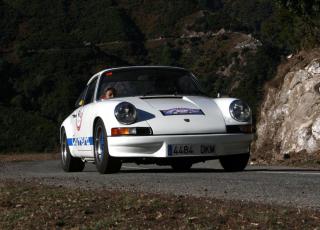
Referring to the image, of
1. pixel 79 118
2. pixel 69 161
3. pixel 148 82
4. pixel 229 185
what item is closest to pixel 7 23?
pixel 69 161

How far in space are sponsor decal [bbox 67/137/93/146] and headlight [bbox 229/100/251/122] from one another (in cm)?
217

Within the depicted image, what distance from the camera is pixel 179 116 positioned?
423 inches

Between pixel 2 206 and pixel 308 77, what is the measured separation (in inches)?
677

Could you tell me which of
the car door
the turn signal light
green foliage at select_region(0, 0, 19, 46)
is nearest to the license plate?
the turn signal light

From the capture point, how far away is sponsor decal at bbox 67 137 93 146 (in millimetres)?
11658

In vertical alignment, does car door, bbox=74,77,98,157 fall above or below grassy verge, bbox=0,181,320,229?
above

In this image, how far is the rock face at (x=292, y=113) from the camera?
21.0 m

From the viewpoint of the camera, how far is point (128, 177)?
33.6 ft

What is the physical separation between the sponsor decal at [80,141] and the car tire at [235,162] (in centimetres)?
199

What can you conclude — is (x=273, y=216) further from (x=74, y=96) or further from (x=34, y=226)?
(x=74, y=96)

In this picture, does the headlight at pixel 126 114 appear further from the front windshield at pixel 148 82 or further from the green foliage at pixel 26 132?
the green foliage at pixel 26 132

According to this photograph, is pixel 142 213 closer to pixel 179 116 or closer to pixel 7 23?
pixel 179 116

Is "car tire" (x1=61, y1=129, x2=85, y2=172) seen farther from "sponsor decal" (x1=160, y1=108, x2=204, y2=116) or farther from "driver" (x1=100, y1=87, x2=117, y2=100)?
"sponsor decal" (x1=160, y1=108, x2=204, y2=116)

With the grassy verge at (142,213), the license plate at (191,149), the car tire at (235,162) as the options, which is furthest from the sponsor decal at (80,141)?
the grassy verge at (142,213)
